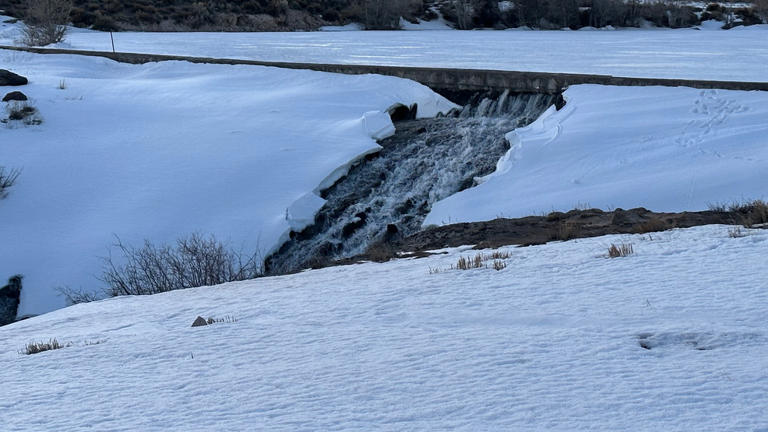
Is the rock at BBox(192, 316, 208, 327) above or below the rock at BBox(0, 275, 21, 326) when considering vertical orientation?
above

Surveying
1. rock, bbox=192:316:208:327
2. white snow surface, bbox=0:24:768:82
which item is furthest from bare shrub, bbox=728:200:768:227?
white snow surface, bbox=0:24:768:82

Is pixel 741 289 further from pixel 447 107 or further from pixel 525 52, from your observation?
pixel 525 52

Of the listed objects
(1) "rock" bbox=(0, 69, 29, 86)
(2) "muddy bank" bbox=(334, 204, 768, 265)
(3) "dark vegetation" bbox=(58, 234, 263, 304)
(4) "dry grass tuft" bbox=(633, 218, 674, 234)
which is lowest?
(3) "dark vegetation" bbox=(58, 234, 263, 304)

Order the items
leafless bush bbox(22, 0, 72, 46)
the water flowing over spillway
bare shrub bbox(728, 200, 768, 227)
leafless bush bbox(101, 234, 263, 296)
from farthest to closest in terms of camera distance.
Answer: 1. leafless bush bbox(22, 0, 72, 46)
2. the water flowing over spillway
3. leafless bush bbox(101, 234, 263, 296)
4. bare shrub bbox(728, 200, 768, 227)

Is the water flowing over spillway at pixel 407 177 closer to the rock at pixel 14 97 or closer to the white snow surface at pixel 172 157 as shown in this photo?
the white snow surface at pixel 172 157

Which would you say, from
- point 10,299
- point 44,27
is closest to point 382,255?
point 10,299

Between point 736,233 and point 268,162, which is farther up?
point 736,233

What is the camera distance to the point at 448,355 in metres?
5.39

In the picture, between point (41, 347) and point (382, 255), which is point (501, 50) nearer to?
point (382, 255)

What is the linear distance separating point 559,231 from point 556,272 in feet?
7.99

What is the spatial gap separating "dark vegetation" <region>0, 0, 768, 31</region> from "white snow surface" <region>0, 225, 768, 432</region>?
4295 cm

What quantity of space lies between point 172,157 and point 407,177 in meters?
4.84

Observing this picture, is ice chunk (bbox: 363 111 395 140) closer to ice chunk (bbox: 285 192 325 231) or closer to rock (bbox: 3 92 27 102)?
ice chunk (bbox: 285 192 325 231)

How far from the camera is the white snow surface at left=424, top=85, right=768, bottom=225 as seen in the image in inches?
492
